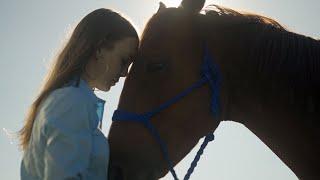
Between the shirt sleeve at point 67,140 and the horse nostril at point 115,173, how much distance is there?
507 millimetres

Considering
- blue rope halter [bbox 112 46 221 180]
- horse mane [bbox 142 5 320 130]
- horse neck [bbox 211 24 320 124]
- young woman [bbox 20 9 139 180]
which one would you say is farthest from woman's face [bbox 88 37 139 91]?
horse mane [bbox 142 5 320 130]

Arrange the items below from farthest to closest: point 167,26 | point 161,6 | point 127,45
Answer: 1. point 161,6
2. point 167,26
3. point 127,45

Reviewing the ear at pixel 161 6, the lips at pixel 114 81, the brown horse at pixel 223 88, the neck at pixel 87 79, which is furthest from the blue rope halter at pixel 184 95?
the ear at pixel 161 6

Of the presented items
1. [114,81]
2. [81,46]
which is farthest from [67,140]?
[114,81]

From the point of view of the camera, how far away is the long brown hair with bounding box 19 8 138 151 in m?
2.52

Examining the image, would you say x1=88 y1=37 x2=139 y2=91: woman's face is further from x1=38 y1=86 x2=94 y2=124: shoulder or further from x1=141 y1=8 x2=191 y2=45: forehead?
x1=38 y1=86 x2=94 y2=124: shoulder

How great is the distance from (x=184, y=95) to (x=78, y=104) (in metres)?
0.99

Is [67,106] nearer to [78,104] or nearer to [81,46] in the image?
[78,104]

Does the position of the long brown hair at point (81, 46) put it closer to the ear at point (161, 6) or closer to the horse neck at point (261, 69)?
the ear at point (161, 6)

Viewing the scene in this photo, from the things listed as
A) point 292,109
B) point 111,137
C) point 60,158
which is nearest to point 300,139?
point 292,109

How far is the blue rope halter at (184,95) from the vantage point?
2830 mm

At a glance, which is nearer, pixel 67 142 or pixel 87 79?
pixel 67 142

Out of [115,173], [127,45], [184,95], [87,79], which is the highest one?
[127,45]

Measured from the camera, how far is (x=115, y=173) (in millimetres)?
2674
